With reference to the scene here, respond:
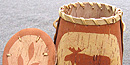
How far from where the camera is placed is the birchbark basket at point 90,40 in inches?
32.2

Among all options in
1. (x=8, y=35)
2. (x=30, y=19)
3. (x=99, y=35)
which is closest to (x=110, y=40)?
(x=99, y=35)

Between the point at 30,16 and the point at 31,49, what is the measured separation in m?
1.78

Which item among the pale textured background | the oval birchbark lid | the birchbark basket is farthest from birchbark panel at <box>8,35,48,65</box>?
the pale textured background

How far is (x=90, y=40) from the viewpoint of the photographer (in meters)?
0.83

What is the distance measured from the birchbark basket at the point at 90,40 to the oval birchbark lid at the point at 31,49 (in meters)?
0.09

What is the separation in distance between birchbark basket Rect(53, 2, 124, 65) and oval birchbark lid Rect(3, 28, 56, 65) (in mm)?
87

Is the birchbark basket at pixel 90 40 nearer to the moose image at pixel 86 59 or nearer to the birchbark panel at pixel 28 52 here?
the moose image at pixel 86 59


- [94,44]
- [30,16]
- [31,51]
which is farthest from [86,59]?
[30,16]

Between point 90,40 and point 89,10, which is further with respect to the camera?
point 89,10

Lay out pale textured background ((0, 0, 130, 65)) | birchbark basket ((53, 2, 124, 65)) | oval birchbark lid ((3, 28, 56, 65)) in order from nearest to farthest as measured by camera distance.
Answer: birchbark basket ((53, 2, 124, 65)), oval birchbark lid ((3, 28, 56, 65)), pale textured background ((0, 0, 130, 65))

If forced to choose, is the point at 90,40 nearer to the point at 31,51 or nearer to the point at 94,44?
the point at 94,44

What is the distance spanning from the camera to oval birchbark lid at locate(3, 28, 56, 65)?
973mm

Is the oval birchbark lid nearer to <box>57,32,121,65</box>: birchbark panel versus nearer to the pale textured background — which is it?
<box>57,32,121,65</box>: birchbark panel

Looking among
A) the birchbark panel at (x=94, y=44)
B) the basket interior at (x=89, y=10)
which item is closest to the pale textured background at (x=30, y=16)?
the basket interior at (x=89, y=10)
